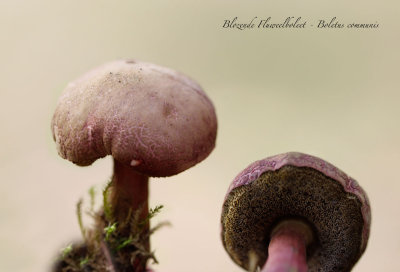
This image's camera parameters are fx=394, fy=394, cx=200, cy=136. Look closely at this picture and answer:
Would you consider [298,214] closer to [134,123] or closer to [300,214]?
[300,214]

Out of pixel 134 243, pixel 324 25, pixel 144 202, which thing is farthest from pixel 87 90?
pixel 324 25

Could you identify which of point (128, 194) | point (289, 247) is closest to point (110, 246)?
point (128, 194)

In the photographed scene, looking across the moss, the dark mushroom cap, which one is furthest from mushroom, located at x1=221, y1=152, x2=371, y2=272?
the moss

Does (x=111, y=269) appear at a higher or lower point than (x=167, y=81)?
lower

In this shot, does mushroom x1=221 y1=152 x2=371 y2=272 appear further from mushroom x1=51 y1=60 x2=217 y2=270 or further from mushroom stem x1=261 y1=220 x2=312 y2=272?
mushroom x1=51 y1=60 x2=217 y2=270

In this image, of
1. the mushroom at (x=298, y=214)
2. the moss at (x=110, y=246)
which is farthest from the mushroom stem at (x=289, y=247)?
the moss at (x=110, y=246)

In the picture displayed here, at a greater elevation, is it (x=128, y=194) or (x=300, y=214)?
(x=300, y=214)

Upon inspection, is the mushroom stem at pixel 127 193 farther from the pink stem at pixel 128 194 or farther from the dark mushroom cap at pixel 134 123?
the dark mushroom cap at pixel 134 123

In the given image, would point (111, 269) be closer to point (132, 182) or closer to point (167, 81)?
point (132, 182)

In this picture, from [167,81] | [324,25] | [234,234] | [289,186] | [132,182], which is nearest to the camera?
[289,186]
